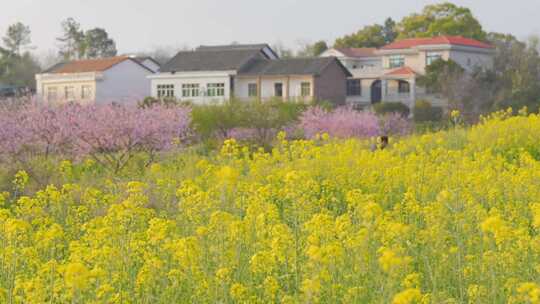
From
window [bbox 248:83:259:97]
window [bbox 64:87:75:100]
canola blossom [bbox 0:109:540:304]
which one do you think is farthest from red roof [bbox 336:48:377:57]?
canola blossom [bbox 0:109:540:304]

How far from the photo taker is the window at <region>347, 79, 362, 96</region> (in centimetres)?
5434

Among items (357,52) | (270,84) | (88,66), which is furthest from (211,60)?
(357,52)

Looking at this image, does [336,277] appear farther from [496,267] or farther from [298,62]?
[298,62]

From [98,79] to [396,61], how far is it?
17807mm

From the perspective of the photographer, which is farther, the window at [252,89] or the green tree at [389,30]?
the green tree at [389,30]

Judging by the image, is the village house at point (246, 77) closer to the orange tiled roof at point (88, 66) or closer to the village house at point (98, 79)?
the village house at point (98, 79)

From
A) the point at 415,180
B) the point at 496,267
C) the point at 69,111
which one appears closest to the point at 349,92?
the point at 69,111

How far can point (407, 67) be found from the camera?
53.1m

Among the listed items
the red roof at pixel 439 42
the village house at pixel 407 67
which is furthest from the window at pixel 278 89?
the red roof at pixel 439 42

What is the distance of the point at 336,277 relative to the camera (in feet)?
20.9

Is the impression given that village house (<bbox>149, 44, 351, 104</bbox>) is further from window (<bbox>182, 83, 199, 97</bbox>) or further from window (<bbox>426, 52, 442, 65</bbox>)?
window (<bbox>426, 52, 442, 65</bbox>)

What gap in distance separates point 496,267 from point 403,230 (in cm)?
102

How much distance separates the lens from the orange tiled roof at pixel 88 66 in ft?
174

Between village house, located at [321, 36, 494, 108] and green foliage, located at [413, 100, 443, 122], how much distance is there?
5.28m
